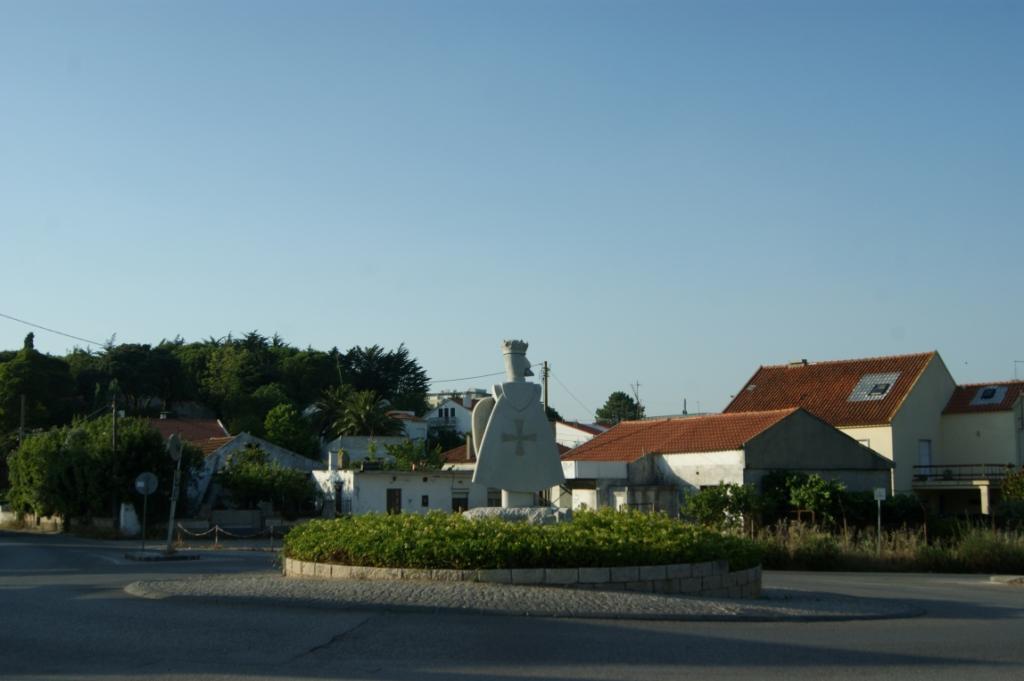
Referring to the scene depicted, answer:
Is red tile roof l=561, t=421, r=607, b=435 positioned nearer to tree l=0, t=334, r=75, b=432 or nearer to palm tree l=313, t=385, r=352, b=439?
palm tree l=313, t=385, r=352, b=439

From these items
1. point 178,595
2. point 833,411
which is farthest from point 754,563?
point 833,411

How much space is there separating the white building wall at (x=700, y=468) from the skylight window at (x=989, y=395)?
57.7ft

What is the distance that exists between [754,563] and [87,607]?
924 centimetres

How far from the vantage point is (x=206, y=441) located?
201 ft

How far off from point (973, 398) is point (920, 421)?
349 centimetres

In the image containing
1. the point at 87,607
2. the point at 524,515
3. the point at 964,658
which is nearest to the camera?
the point at 964,658

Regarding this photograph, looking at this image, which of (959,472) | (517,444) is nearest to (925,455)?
(959,472)

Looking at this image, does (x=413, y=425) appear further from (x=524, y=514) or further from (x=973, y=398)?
(x=524, y=514)

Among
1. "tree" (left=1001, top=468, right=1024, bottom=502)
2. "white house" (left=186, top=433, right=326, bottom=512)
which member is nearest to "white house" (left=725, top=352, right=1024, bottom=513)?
"tree" (left=1001, top=468, right=1024, bottom=502)

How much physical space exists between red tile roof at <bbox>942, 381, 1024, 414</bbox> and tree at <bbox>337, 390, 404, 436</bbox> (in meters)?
35.6

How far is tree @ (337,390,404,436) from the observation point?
74.1 m

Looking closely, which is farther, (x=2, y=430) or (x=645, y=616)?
(x=2, y=430)

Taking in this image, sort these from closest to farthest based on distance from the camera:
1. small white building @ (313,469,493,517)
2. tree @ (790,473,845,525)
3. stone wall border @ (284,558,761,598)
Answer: stone wall border @ (284,558,761,598), tree @ (790,473,845,525), small white building @ (313,469,493,517)

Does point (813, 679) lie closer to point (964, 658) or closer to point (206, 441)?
point (964, 658)
